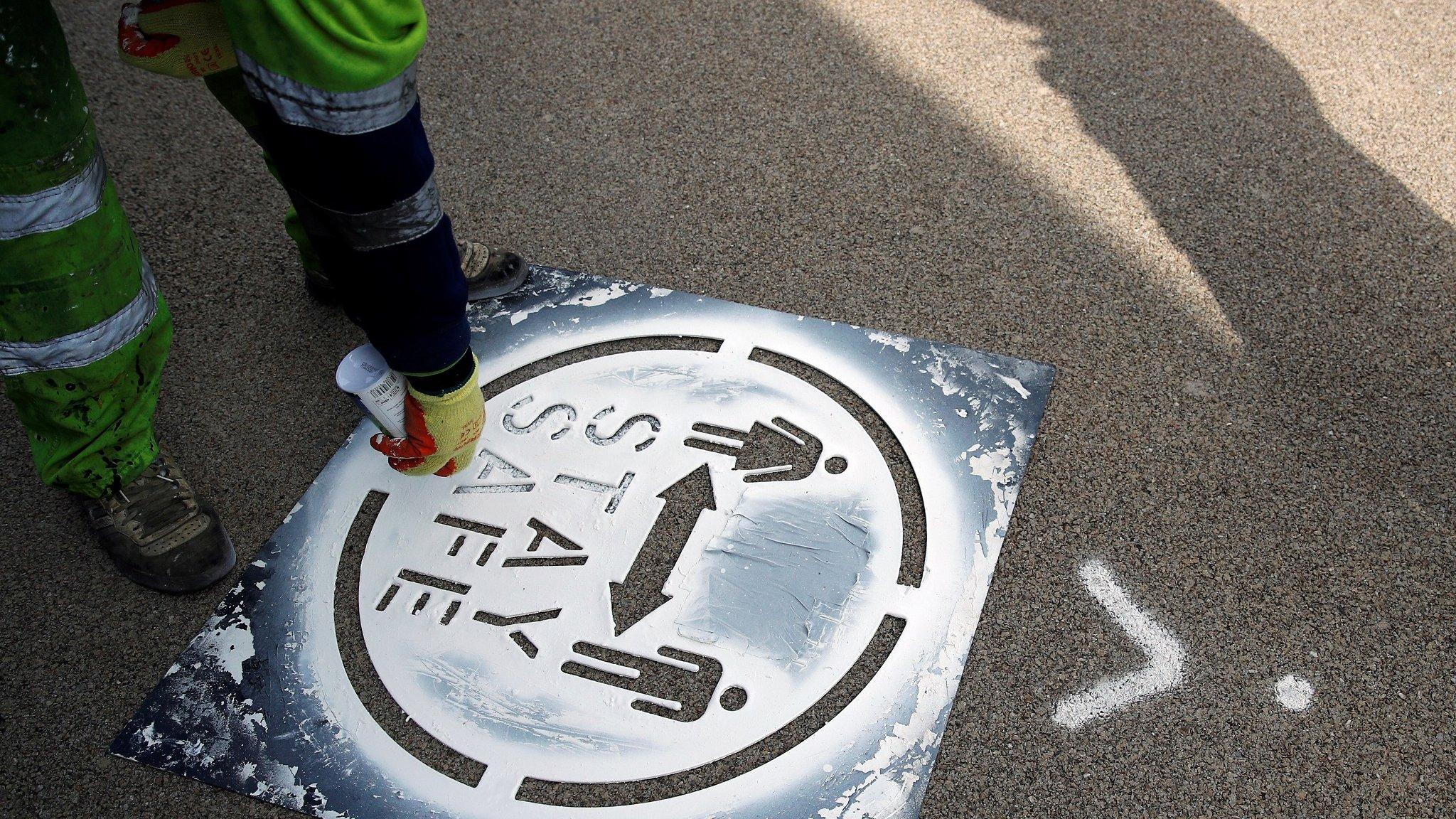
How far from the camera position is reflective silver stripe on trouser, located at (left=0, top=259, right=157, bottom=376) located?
1.43 meters

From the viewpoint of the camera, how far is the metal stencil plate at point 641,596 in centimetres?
135

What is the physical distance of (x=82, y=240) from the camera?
142 centimetres

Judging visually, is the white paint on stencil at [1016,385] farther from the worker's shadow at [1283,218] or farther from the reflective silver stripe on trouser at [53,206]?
the reflective silver stripe on trouser at [53,206]

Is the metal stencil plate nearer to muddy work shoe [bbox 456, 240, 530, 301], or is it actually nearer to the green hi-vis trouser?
muddy work shoe [bbox 456, 240, 530, 301]

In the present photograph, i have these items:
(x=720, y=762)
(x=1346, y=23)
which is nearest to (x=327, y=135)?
(x=720, y=762)

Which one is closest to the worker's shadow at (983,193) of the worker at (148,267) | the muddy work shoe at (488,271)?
the muddy work shoe at (488,271)

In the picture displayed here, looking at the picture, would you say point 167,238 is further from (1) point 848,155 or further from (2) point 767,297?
(1) point 848,155

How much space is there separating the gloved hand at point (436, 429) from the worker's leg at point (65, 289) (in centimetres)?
37

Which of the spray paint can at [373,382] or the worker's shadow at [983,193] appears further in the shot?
the worker's shadow at [983,193]

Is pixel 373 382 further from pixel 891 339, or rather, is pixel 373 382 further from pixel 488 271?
pixel 891 339

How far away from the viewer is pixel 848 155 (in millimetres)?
2238

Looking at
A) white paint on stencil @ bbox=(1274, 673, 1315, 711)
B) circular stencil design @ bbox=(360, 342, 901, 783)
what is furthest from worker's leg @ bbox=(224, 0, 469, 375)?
white paint on stencil @ bbox=(1274, 673, 1315, 711)

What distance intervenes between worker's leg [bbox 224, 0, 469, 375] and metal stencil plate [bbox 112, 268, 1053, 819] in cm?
34

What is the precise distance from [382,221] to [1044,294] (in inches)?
47.2
